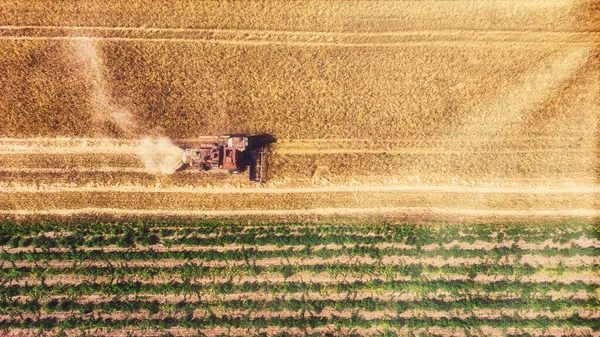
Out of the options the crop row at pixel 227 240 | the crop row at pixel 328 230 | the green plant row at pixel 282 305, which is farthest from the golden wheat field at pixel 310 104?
the green plant row at pixel 282 305

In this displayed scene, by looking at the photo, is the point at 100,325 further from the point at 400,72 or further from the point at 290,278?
the point at 400,72

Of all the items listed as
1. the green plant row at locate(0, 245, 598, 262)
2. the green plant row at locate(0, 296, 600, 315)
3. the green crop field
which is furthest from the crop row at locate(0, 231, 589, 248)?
the green plant row at locate(0, 296, 600, 315)

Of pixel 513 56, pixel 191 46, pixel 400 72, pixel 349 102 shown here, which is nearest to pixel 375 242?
pixel 349 102

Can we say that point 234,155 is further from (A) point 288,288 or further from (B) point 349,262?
(B) point 349,262

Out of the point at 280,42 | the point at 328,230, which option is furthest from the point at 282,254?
the point at 280,42

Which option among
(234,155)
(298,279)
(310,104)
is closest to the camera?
(234,155)

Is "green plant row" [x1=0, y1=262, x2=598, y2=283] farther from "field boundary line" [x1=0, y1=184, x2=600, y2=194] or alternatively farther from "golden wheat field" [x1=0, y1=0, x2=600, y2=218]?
"field boundary line" [x1=0, y1=184, x2=600, y2=194]

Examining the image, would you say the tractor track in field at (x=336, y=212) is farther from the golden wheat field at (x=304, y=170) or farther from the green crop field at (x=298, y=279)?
the green crop field at (x=298, y=279)
